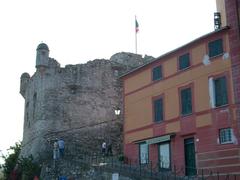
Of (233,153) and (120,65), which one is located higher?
(120,65)

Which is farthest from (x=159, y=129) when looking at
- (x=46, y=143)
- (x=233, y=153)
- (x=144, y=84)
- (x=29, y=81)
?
(x=29, y=81)

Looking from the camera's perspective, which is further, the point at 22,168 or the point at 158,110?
the point at 22,168

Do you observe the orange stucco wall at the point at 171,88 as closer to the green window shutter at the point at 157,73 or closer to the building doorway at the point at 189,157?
the green window shutter at the point at 157,73

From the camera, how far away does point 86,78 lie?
42.9m

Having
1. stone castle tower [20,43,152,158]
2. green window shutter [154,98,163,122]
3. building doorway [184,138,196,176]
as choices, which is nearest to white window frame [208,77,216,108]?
building doorway [184,138,196,176]

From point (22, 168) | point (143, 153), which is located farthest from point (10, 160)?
point (143, 153)

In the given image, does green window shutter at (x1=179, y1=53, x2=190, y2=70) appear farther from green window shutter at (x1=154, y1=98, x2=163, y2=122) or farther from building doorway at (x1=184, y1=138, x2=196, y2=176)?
building doorway at (x1=184, y1=138, x2=196, y2=176)

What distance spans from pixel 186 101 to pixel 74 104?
598 inches

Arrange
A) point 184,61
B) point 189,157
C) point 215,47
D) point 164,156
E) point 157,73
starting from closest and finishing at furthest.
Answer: point 215,47 → point 189,157 → point 184,61 → point 164,156 → point 157,73

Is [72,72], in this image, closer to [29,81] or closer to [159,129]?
[29,81]

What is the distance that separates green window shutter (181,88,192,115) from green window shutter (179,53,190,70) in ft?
4.81

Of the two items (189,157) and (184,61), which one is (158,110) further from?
(189,157)

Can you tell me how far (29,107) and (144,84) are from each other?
1662 centimetres

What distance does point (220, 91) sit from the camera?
27031 mm
